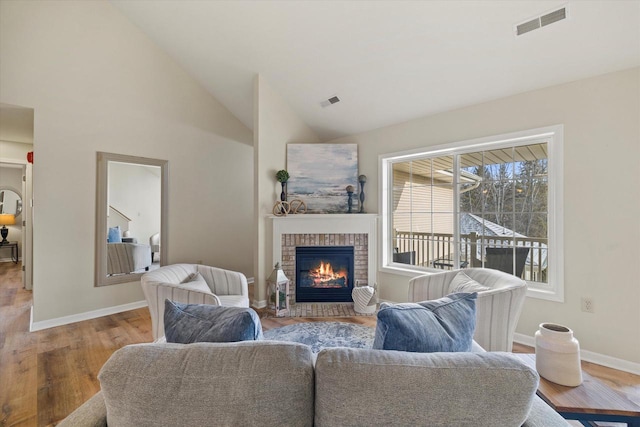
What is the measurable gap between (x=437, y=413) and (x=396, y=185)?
11.2 feet

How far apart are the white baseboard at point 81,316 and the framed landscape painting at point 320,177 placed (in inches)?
99.3

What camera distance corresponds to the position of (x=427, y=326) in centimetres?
108

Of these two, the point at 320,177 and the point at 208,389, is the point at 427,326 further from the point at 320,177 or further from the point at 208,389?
the point at 320,177

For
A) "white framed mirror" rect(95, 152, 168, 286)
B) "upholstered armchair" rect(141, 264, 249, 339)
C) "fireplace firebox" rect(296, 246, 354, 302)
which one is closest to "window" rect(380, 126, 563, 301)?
"fireplace firebox" rect(296, 246, 354, 302)

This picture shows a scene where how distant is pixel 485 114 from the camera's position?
3051 mm

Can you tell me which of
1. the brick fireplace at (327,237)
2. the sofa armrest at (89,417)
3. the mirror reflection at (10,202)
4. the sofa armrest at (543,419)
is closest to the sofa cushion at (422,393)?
the sofa armrest at (543,419)

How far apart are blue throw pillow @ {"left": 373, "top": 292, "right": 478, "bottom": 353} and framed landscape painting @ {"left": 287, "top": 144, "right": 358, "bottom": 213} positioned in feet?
9.30

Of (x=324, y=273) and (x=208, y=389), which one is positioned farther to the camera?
(x=324, y=273)

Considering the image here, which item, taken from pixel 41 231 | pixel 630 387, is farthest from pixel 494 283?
pixel 41 231

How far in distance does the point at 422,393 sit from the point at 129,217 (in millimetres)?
4157

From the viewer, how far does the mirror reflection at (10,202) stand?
651cm

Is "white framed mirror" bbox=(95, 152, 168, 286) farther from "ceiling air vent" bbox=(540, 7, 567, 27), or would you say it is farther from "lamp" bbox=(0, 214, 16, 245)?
"lamp" bbox=(0, 214, 16, 245)

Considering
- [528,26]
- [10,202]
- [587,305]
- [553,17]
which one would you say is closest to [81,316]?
[587,305]

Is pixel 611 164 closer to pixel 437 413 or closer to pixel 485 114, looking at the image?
pixel 485 114
